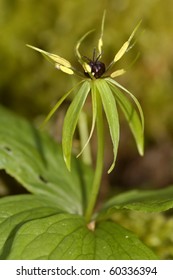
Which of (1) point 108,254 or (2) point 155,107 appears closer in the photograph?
(1) point 108,254

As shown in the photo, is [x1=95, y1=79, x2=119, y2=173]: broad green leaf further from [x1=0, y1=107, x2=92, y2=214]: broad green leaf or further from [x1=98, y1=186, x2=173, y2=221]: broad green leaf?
[x1=0, y1=107, x2=92, y2=214]: broad green leaf

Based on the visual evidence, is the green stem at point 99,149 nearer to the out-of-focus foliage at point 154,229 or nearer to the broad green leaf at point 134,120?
the broad green leaf at point 134,120

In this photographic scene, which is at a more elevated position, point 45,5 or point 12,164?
point 45,5

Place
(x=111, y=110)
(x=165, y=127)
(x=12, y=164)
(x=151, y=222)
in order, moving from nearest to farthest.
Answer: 1. (x=111, y=110)
2. (x=12, y=164)
3. (x=151, y=222)
4. (x=165, y=127)

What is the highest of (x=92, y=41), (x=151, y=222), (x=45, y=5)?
(x=45, y=5)

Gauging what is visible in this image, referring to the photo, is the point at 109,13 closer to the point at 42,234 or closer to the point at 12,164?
the point at 12,164

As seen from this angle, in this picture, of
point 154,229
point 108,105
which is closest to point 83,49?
point 154,229

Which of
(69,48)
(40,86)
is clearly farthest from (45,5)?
(40,86)

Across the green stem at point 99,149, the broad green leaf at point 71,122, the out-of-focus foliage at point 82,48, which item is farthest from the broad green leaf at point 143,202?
the out-of-focus foliage at point 82,48
